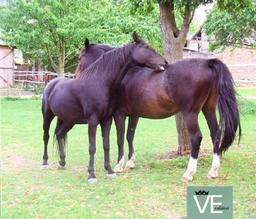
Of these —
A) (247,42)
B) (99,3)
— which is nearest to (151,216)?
(247,42)

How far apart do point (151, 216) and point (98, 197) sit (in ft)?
2.92

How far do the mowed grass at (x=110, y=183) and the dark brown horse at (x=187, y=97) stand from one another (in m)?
0.46

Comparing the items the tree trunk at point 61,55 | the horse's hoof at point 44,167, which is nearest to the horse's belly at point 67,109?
the horse's hoof at point 44,167

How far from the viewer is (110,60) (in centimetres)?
582

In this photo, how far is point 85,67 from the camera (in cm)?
625

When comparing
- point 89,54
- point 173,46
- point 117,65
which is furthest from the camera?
point 173,46

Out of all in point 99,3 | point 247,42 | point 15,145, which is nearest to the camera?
point 15,145

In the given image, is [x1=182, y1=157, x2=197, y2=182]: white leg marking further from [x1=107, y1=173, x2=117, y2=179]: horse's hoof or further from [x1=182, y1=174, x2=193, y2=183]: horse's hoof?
[x1=107, y1=173, x2=117, y2=179]: horse's hoof

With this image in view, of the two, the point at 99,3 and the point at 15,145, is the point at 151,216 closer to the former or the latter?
the point at 15,145

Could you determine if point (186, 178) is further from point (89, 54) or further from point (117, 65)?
point (89, 54)

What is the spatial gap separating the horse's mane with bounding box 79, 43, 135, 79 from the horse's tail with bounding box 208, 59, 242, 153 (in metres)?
1.13

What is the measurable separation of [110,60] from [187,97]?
118 cm

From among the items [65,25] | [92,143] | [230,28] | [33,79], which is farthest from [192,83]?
[33,79]

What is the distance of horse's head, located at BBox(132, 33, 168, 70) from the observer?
5707mm
